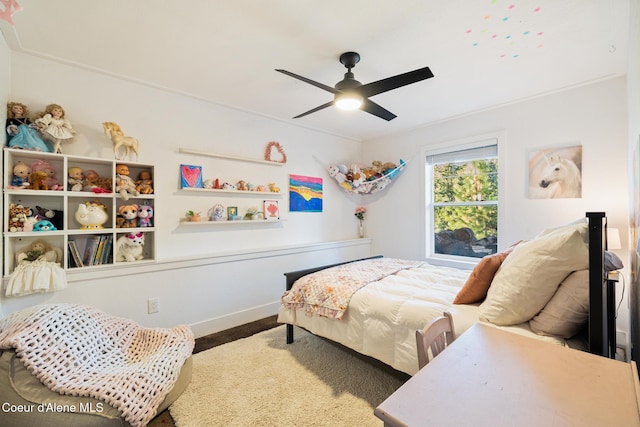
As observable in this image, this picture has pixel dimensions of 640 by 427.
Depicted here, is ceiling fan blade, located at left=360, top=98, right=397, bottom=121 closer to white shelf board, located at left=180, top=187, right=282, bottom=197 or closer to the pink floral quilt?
the pink floral quilt

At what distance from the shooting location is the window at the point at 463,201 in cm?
329

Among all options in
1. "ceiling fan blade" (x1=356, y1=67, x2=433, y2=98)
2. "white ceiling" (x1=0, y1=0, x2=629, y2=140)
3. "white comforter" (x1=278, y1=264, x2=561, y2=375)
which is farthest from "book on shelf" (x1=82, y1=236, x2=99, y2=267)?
"ceiling fan blade" (x1=356, y1=67, x2=433, y2=98)

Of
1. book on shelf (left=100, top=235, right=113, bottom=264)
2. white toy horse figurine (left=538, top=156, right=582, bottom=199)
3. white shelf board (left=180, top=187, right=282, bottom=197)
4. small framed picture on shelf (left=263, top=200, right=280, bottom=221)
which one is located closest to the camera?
book on shelf (left=100, top=235, right=113, bottom=264)

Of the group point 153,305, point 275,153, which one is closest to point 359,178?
point 275,153

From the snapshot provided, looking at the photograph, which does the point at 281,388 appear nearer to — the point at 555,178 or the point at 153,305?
the point at 153,305

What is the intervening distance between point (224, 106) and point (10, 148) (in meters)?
1.76

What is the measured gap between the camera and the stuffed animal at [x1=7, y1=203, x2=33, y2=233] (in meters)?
1.94

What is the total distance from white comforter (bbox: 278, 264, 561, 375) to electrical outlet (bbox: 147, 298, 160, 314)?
1.31 meters

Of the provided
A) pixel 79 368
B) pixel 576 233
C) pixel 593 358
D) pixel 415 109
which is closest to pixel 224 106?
pixel 415 109

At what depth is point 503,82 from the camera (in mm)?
2539

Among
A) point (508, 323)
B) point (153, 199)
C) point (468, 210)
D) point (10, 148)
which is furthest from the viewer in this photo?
point (468, 210)

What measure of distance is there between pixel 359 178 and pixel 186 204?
7.67 ft

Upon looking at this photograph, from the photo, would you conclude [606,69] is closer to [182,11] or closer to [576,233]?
[576,233]

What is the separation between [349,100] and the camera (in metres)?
2.14
